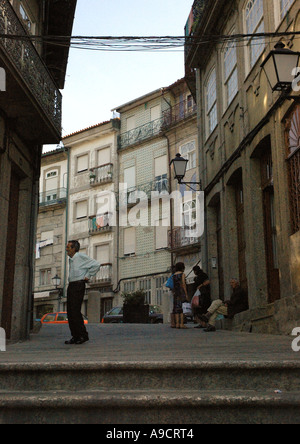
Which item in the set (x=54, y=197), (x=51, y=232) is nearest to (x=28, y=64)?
(x=51, y=232)

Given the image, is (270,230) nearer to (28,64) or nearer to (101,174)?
(28,64)

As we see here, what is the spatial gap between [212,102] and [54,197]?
2688 centimetres

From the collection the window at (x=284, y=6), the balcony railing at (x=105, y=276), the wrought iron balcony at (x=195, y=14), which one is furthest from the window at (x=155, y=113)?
the window at (x=284, y=6)

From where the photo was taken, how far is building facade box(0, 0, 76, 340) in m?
10.3

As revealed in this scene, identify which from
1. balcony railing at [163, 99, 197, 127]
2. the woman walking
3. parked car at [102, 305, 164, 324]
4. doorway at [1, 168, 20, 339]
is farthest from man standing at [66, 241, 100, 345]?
balcony railing at [163, 99, 197, 127]

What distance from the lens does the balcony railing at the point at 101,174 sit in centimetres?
3912

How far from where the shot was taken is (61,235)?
136 ft

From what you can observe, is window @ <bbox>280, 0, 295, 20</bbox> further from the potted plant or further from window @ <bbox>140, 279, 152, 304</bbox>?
window @ <bbox>140, 279, 152, 304</bbox>

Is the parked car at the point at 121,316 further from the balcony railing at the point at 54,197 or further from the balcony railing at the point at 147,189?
the balcony railing at the point at 54,197

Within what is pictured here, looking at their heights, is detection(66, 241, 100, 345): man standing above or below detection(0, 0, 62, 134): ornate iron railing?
below

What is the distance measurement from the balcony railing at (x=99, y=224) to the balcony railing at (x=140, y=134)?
16.4ft

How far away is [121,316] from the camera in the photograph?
28.8 metres

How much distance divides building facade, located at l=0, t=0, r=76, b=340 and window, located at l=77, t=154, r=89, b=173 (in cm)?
2767

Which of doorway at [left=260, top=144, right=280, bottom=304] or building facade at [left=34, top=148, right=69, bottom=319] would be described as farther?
building facade at [left=34, top=148, right=69, bottom=319]
